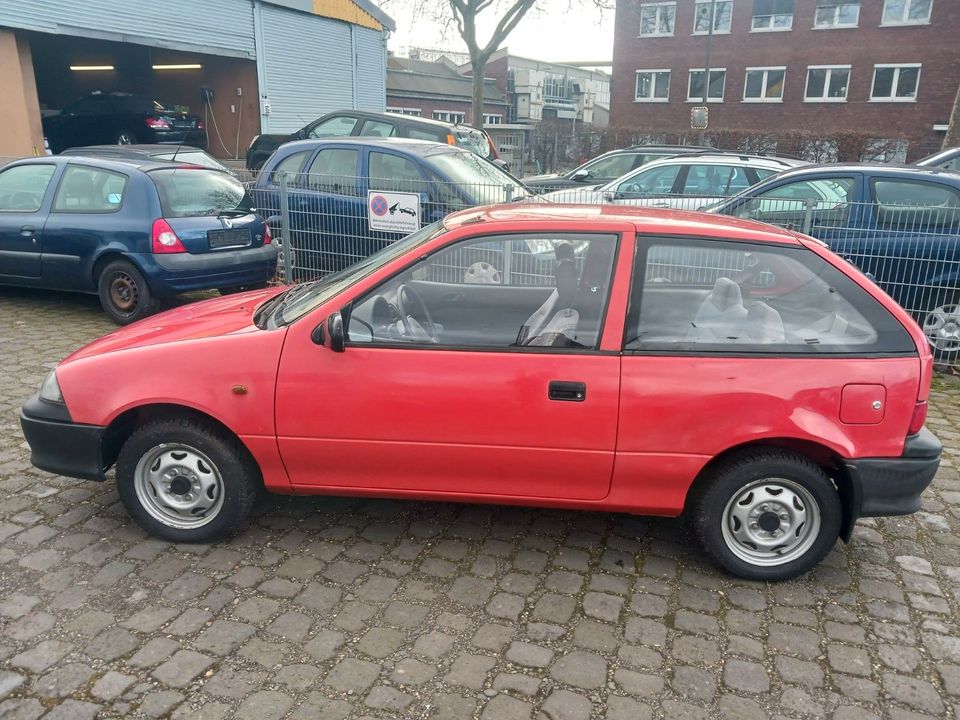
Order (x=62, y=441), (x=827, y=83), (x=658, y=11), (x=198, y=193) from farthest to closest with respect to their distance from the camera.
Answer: (x=658, y=11) → (x=827, y=83) → (x=198, y=193) → (x=62, y=441)

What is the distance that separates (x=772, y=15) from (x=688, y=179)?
104ft

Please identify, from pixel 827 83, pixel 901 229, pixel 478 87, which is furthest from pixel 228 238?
pixel 827 83

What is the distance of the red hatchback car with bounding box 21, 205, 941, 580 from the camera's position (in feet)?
10.9

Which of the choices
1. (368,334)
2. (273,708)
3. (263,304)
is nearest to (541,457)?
(368,334)

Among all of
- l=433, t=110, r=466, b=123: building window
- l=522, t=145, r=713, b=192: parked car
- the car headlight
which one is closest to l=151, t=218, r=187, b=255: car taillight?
the car headlight

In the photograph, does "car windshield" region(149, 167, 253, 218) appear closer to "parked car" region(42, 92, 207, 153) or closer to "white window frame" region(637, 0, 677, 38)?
"parked car" region(42, 92, 207, 153)

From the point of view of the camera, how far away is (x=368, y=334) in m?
3.49

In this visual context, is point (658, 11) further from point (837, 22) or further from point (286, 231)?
point (286, 231)

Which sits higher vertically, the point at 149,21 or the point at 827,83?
the point at 827,83

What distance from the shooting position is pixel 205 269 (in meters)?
7.43

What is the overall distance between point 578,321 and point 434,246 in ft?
2.45

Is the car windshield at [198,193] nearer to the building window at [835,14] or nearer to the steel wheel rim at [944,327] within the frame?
the steel wheel rim at [944,327]

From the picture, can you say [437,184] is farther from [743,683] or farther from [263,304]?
[743,683]

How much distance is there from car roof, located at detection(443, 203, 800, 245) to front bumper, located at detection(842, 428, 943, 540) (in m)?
1.04
